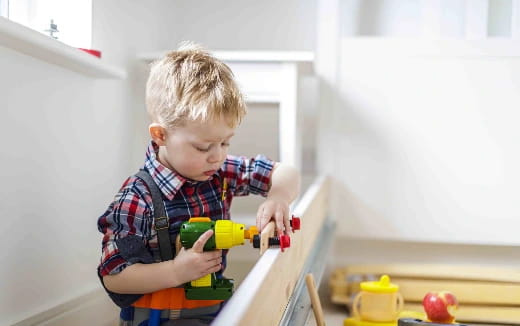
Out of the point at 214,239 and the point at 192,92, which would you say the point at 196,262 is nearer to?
the point at 214,239

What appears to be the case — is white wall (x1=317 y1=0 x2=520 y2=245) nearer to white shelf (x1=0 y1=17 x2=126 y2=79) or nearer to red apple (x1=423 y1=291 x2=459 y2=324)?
red apple (x1=423 y1=291 x2=459 y2=324)

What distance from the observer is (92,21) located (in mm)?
1666

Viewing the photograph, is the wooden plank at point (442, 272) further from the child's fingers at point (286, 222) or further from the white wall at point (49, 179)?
the child's fingers at point (286, 222)

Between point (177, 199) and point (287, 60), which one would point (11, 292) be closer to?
point (177, 199)

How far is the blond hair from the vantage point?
1.14m

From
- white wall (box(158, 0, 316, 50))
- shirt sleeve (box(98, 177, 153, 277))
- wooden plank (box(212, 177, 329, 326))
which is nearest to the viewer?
wooden plank (box(212, 177, 329, 326))

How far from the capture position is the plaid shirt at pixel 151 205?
115cm

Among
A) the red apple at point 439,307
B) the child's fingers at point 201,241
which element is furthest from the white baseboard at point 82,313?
the red apple at point 439,307

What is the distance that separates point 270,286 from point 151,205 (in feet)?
1.29

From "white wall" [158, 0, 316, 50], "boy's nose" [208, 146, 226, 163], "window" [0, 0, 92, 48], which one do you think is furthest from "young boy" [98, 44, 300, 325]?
"white wall" [158, 0, 316, 50]

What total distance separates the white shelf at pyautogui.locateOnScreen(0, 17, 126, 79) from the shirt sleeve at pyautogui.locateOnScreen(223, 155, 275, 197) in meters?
0.33

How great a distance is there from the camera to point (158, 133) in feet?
3.95

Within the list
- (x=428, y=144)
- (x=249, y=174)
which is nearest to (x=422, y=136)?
(x=428, y=144)

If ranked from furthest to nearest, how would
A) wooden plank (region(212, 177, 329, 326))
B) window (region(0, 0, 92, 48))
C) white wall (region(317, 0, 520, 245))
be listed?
white wall (region(317, 0, 520, 245)) → window (region(0, 0, 92, 48)) → wooden plank (region(212, 177, 329, 326))
